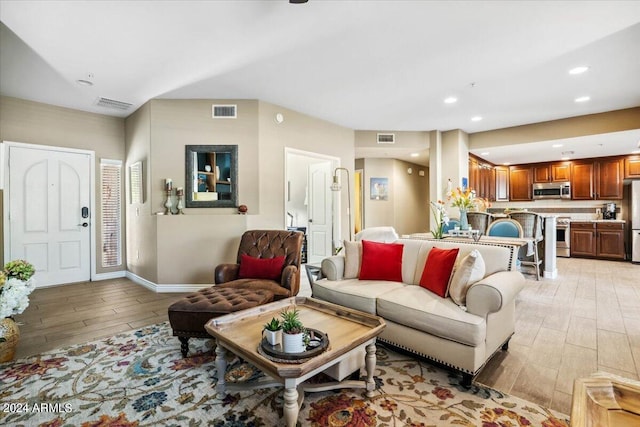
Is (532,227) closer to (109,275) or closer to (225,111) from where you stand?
(225,111)

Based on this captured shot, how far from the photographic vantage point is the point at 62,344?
2.64 m

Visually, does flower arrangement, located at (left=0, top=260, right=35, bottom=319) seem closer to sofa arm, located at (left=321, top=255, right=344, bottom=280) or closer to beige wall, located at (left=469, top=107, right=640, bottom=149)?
sofa arm, located at (left=321, top=255, right=344, bottom=280)

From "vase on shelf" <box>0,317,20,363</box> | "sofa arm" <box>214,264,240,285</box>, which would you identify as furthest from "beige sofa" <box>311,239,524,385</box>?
"vase on shelf" <box>0,317,20,363</box>

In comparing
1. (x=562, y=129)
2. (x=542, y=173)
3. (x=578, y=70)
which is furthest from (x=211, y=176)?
(x=542, y=173)

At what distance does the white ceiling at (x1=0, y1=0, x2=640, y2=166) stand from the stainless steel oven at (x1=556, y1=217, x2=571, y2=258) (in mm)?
3368

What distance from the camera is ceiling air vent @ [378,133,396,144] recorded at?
6348mm

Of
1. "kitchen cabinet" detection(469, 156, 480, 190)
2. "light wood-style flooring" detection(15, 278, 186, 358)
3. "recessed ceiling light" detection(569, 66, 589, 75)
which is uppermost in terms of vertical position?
"recessed ceiling light" detection(569, 66, 589, 75)

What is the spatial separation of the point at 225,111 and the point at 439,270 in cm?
360

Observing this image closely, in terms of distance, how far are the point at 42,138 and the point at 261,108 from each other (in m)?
3.35

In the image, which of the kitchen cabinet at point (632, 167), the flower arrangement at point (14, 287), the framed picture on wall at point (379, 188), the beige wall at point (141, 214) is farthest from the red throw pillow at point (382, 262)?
the kitchen cabinet at point (632, 167)

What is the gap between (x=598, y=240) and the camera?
6.95 metres

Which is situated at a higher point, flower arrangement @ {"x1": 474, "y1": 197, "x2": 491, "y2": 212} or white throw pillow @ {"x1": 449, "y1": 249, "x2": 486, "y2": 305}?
flower arrangement @ {"x1": 474, "y1": 197, "x2": 491, "y2": 212}

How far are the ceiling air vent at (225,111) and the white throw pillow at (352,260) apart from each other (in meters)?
2.64

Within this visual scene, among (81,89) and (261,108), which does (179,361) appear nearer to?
(261,108)
